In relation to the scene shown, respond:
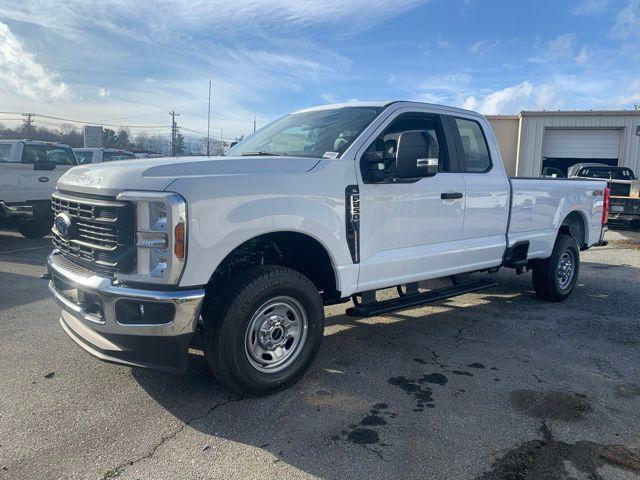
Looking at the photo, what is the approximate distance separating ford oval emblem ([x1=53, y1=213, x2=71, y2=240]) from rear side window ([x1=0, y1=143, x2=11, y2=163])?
9480mm

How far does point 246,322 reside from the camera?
11.4ft

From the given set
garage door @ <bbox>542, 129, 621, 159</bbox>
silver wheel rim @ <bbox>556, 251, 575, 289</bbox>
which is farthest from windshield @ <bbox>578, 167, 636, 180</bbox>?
silver wheel rim @ <bbox>556, 251, 575, 289</bbox>

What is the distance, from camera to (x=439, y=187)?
15.6ft

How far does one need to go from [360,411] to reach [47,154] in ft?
37.9

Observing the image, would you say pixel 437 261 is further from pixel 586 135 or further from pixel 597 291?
pixel 586 135

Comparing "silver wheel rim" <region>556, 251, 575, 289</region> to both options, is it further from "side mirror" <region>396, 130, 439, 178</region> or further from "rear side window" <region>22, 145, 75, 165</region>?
"rear side window" <region>22, 145, 75, 165</region>

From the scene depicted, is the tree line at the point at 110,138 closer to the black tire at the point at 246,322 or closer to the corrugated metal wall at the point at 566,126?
the corrugated metal wall at the point at 566,126

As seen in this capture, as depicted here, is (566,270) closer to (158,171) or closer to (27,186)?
(158,171)

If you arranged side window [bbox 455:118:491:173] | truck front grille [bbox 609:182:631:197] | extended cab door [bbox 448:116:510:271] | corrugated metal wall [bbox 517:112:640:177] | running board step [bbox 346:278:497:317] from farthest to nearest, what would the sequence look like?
corrugated metal wall [bbox 517:112:640:177]
truck front grille [bbox 609:182:631:197]
side window [bbox 455:118:491:173]
extended cab door [bbox 448:116:510:271]
running board step [bbox 346:278:497:317]

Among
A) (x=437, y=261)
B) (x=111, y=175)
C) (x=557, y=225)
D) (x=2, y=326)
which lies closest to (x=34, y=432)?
(x=111, y=175)

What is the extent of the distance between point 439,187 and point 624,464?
2.58 m

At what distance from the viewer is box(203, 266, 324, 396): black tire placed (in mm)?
3389

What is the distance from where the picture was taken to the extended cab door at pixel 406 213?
4.18m

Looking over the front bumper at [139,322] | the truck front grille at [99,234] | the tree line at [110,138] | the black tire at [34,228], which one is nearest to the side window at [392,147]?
the front bumper at [139,322]
